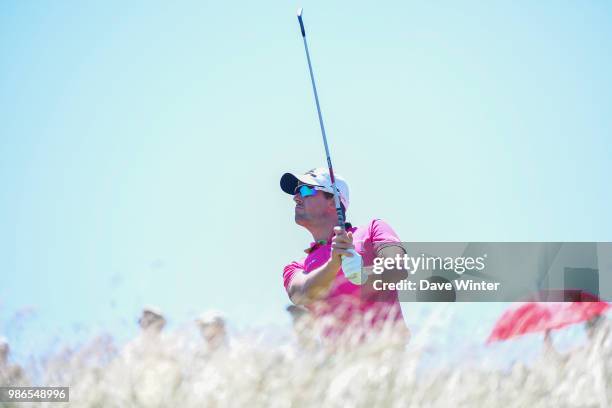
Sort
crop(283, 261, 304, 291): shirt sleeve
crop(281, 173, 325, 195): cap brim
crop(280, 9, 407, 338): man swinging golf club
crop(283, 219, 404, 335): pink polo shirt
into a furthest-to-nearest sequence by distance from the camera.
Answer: crop(281, 173, 325, 195): cap brim → crop(283, 261, 304, 291): shirt sleeve → crop(280, 9, 407, 338): man swinging golf club → crop(283, 219, 404, 335): pink polo shirt

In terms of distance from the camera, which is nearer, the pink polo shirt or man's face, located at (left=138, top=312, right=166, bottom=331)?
man's face, located at (left=138, top=312, right=166, bottom=331)

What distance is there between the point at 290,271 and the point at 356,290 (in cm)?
74

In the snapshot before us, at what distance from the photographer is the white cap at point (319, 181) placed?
619cm

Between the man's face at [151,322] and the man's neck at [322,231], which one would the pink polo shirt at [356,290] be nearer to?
the man's neck at [322,231]

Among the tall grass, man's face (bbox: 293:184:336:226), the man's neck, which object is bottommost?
the tall grass

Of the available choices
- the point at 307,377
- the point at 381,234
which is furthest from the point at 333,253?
the point at 307,377

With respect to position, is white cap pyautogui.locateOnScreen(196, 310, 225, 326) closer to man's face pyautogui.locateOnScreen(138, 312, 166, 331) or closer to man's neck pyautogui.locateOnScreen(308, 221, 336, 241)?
man's face pyautogui.locateOnScreen(138, 312, 166, 331)

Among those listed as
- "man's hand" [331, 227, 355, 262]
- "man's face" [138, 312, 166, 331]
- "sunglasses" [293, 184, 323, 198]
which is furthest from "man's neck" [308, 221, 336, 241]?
"man's face" [138, 312, 166, 331]

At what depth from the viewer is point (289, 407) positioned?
124 inches

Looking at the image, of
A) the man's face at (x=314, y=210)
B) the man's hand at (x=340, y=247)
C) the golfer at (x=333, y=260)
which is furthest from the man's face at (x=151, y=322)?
the man's face at (x=314, y=210)

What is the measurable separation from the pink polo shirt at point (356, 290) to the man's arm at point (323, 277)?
0.28ft

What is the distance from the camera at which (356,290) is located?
5.31 m

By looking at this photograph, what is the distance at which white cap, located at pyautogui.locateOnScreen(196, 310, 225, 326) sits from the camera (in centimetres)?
370

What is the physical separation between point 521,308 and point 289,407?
2740 mm
